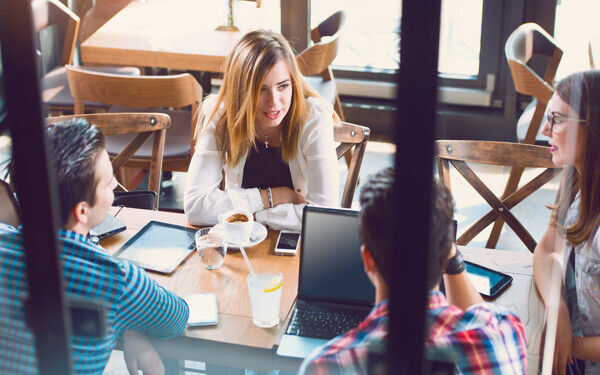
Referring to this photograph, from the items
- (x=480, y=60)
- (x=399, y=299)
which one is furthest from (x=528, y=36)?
(x=399, y=299)

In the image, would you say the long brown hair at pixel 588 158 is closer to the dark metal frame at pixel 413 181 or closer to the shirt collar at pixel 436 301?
the shirt collar at pixel 436 301

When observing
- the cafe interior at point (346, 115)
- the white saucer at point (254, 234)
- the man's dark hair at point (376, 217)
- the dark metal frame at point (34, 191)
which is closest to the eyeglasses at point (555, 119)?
the cafe interior at point (346, 115)

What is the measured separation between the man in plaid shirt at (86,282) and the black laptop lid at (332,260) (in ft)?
0.86

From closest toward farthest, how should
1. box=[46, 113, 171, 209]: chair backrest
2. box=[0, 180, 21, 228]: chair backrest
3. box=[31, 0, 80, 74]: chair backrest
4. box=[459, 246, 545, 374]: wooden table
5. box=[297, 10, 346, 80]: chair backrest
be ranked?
box=[459, 246, 545, 374]: wooden table, box=[0, 180, 21, 228]: chair backrest, box=[46, 113, 171, 209]: chair backrest, box=[297, 10, 346, 80]: chair backrest, box=[31, 0, 80, 74]: chair backrest

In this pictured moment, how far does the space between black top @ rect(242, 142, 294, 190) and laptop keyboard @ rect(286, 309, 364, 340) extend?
0.76m

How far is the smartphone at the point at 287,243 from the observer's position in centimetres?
153

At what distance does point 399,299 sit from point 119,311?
0.84 meters

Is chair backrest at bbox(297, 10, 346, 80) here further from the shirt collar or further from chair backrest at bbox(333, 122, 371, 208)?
the shirt collar

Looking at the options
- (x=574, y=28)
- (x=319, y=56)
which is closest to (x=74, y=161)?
(x=319, y=56)

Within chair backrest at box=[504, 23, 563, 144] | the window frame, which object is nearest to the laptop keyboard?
chair backrest at box=[504, 23, 563, 144]

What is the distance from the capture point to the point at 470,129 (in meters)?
3.68

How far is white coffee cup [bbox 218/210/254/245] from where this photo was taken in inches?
60.0

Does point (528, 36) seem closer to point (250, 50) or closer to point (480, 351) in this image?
point (250, 50)

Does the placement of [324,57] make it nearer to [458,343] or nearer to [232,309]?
[232,309]
